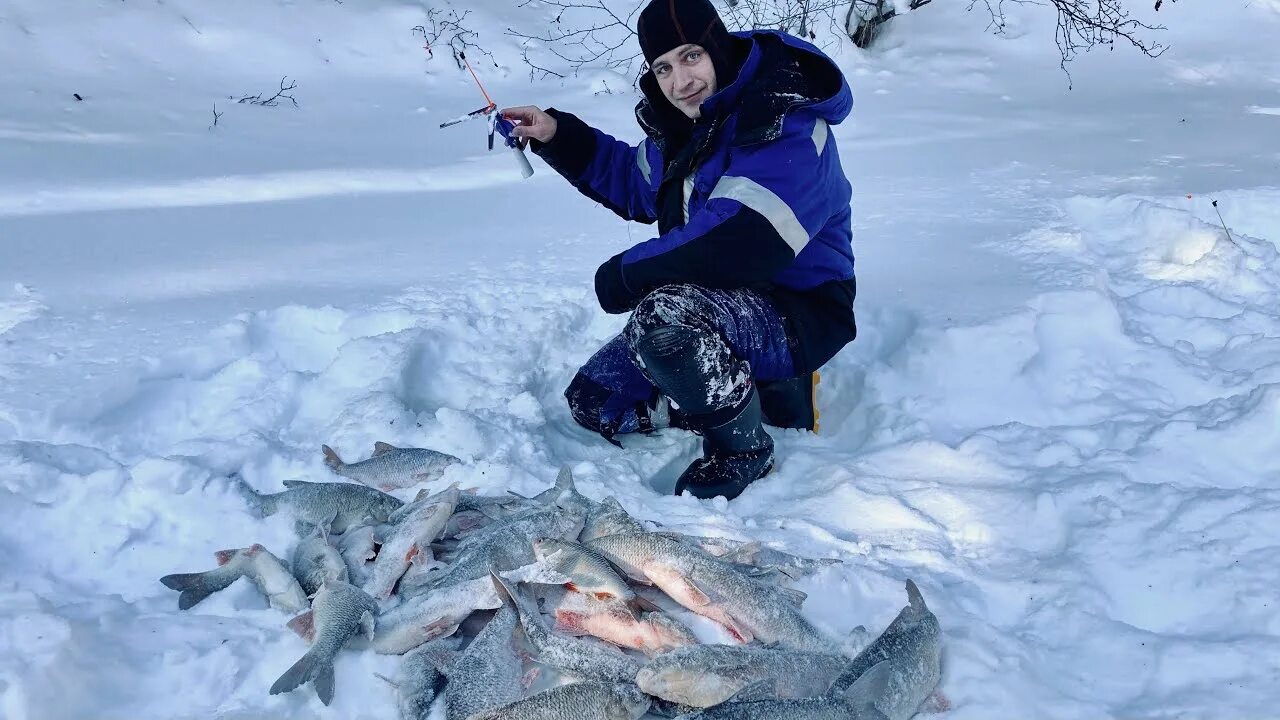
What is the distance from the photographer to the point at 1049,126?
24.4ft

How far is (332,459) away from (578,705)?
1505mm

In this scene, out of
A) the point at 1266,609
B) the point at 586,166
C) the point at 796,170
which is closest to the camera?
the point at 1266,609

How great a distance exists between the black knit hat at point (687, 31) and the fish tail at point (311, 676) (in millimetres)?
2098

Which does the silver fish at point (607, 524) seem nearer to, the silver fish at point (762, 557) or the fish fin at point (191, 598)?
the silver fish at point (762, 557)

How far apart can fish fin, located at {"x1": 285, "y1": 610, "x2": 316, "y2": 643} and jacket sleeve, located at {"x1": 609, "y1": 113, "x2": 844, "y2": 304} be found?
148 cm

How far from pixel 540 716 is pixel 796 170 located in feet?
6.17

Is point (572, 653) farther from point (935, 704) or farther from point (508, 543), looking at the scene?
point (935, 704)

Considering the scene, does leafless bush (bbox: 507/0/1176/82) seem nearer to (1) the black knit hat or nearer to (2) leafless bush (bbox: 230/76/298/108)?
(2) leafless bush (bbox: 230/76/298/108)

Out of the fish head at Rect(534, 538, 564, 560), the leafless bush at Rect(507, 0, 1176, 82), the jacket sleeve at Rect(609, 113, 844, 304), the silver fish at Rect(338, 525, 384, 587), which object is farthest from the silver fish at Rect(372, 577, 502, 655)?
the leafless bush at Rect(507, 0, 1176, 82)

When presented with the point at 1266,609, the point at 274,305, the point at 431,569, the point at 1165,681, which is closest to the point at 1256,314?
the point at 1266,609

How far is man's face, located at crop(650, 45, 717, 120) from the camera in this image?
3.32 meters

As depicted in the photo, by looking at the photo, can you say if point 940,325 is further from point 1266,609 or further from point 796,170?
point 1266,609

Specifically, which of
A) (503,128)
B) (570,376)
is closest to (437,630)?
(570,376)

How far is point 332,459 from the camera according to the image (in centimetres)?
328
